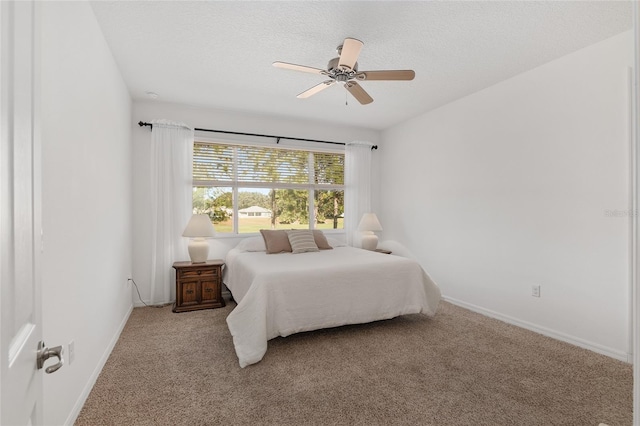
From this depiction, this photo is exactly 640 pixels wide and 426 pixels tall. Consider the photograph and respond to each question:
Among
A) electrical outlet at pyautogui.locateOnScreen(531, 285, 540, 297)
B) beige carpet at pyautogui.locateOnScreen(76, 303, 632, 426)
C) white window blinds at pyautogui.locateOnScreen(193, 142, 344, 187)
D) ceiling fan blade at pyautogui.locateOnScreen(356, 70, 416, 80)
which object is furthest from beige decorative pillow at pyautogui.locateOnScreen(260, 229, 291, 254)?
electrical outlet at pyautogui.locateOnScreen(531, 285, 540, 297)

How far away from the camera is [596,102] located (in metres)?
2.69

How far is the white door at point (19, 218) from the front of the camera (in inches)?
22.4

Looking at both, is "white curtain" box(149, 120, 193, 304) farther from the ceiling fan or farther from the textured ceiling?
the ceiling fan

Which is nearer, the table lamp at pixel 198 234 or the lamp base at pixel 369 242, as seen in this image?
the table lamp at pixel 198 234

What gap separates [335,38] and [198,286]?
3089mm

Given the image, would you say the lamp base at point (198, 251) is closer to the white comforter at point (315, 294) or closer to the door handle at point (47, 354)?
the white comforter at point (315, 294)

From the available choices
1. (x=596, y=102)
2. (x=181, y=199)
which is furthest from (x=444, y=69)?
(x=181, y=199)

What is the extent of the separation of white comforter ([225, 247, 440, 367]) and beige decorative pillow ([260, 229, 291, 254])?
405 millimetres

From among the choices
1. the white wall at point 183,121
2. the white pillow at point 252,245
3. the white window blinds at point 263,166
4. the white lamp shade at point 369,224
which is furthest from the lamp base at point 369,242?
the white wall at point 183,121

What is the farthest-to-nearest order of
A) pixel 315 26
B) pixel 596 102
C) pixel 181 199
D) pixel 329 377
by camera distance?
pixel 181 199
pixel 596 102
pixel 315 26
pixel 329 377

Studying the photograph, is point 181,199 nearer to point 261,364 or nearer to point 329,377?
point 261,364

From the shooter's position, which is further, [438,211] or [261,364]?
[438,211]

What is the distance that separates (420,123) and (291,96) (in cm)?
198

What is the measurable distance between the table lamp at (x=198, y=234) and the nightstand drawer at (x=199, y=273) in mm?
163
